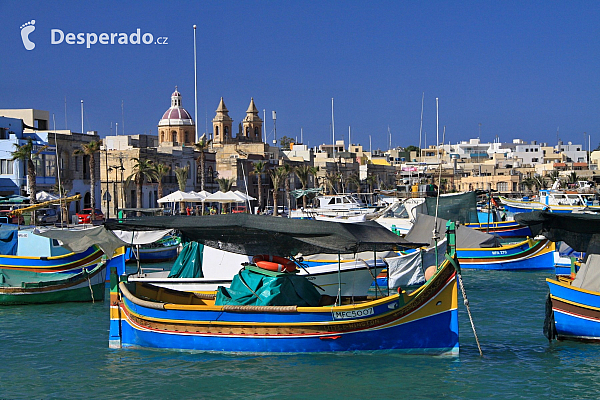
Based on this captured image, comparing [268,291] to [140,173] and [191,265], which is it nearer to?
[191,265]

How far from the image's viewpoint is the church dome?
310 ft

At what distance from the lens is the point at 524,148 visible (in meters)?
161

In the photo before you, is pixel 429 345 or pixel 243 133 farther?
pixel 243 133

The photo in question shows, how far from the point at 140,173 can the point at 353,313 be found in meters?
44.5

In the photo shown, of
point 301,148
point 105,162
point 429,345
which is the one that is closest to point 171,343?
point 429,345

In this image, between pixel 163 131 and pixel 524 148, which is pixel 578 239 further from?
pixel 524 148

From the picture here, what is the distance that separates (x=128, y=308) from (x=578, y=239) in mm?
10046

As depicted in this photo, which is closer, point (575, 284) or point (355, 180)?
point (575, 284)

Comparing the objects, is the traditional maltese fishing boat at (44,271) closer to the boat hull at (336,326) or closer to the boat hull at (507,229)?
the boat hull at (336,326)

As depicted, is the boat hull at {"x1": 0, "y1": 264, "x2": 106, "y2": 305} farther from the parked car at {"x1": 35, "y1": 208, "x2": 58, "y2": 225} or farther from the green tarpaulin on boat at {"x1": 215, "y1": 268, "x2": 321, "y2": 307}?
the parked car at {"x1": 35, "y1": 208, "x2": 58, "y2": 225}

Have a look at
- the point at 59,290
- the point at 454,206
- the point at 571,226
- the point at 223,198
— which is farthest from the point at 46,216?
the point at 571,226

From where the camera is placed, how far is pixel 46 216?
149 ft

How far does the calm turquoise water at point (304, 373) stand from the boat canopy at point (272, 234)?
2.41 meters

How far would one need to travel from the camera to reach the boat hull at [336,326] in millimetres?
14805
